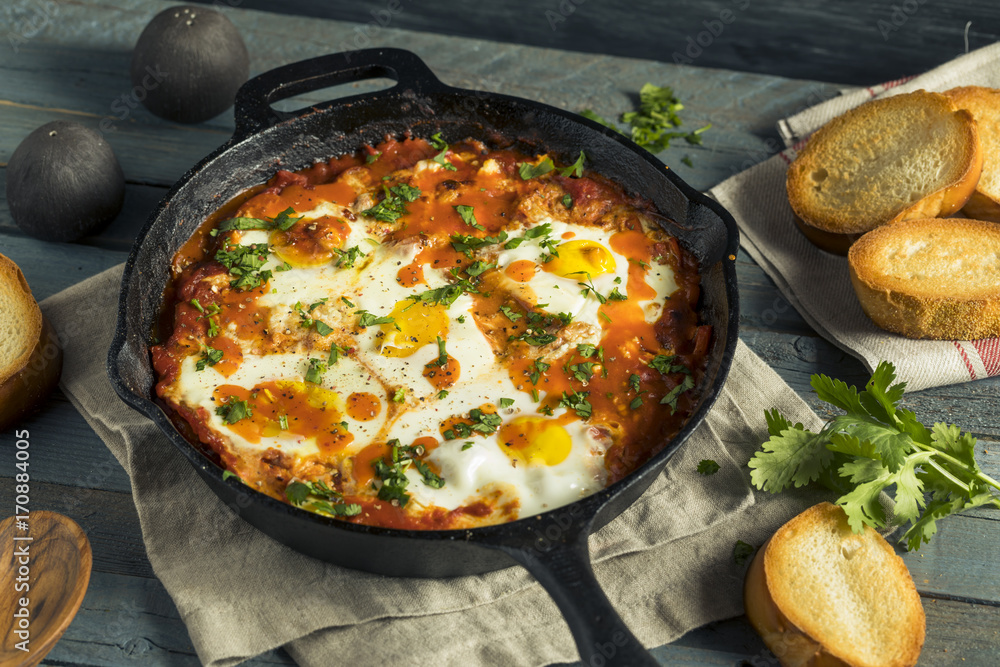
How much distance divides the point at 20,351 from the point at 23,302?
0.24 m

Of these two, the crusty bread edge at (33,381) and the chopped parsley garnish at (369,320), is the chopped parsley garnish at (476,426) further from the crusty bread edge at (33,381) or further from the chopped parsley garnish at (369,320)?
the crusty bread edge at (33,381)

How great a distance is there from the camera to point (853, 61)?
6320 mm

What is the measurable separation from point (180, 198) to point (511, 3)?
3.57 m

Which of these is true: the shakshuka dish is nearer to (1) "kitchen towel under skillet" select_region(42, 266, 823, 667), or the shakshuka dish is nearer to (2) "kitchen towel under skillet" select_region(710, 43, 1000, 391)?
(1) "kitchen towel under skillet" select_region(42, 266, 823, 667)

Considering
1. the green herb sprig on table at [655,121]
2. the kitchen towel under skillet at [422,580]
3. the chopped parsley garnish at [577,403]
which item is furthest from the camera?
the green herb sprig on table at [655,121]

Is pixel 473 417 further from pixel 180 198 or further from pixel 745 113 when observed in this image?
pixel 745 113

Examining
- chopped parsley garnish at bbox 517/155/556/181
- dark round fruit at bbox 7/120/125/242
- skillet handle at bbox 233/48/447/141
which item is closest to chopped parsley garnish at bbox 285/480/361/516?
skillet handle at bbox 233/48/447/141

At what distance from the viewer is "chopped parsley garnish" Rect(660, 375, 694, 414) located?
3443mm

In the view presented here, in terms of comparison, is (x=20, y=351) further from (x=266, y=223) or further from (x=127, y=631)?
(x=127, y=631)

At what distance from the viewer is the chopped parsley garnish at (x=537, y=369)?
3.48 m

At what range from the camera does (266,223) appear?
3.96 metres

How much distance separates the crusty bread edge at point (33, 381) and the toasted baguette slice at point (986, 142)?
455 centimetres

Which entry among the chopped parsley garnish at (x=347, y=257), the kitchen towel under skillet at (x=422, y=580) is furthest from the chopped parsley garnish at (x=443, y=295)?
the kitchen towel under skillet at (x=422, y=580)

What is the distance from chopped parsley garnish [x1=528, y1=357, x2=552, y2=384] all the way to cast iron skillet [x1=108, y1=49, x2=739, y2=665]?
2.03 ft
